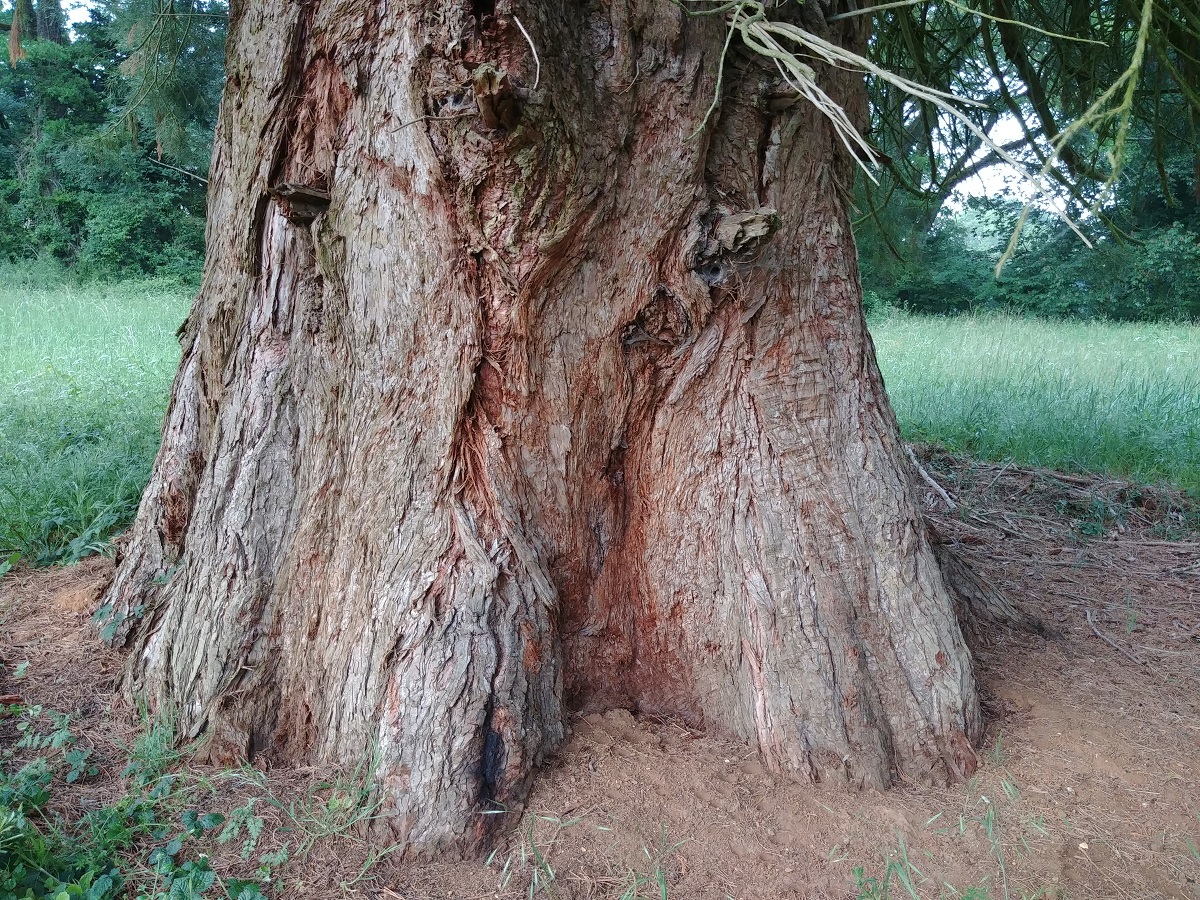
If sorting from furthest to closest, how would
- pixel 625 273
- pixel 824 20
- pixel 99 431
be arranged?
pixel 99 431 < pixel 824 20 < pixel 625 273

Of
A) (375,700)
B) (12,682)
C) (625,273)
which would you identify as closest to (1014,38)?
(625,273)

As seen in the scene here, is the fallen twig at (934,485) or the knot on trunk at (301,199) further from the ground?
the knot on trunk at (301,199)

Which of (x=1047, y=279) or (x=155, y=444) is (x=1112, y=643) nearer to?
(x=155, y=444)

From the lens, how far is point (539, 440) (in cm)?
220

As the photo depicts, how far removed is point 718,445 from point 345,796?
136cm

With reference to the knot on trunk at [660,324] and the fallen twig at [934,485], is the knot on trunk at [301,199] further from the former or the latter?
the fallen twig at [934,485]

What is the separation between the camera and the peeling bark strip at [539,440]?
202cm

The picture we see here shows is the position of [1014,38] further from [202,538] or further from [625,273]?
[202,538]

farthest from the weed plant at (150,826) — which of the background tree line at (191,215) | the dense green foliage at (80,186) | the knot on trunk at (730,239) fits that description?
the dense green foliage at (80,186)

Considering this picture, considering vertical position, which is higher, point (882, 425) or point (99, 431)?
point (882, 425)

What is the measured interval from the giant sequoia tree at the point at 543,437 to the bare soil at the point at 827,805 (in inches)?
4.1

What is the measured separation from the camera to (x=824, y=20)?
7.59 feet

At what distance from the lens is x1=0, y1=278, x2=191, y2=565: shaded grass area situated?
346 cm

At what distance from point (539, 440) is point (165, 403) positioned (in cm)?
440
